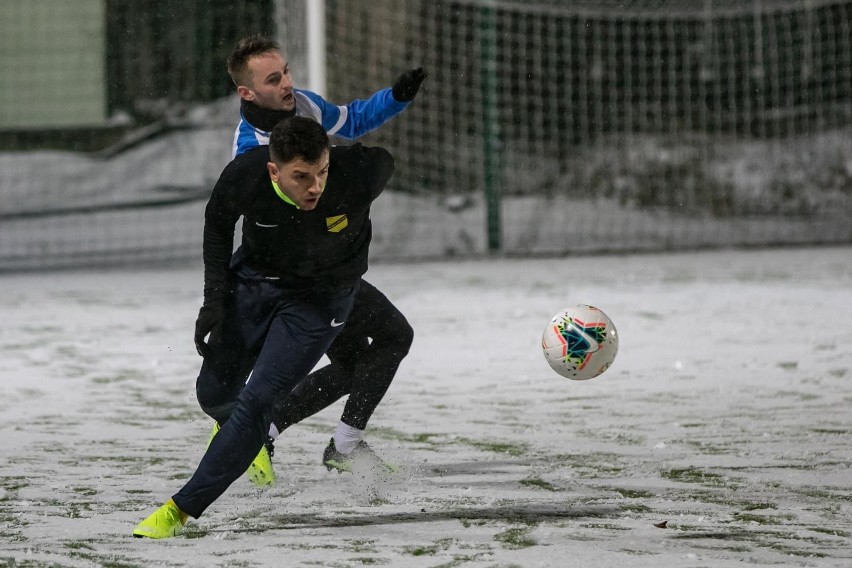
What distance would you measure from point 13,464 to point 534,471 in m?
2.06

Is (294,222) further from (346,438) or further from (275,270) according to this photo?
(346,438)

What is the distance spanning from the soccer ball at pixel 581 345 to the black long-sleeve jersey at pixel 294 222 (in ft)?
4.43

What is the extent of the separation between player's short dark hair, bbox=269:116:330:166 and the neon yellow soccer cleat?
44.0 inches

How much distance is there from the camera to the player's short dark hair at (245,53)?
477 cm

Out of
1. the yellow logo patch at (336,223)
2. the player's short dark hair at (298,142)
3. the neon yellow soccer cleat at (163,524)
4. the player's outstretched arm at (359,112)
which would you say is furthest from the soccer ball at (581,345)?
the neon yellow soccer cleat at (163,524)

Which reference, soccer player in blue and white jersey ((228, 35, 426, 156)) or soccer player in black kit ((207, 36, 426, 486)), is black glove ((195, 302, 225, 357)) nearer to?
soccer player in black kit ((207, 36, 426, 486))

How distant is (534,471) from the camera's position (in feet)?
16.7

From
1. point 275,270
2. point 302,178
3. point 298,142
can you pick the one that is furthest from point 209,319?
point 298,142

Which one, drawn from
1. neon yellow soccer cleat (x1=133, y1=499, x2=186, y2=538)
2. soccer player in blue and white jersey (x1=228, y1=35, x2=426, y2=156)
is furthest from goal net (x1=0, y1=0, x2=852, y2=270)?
neon yellow soccer cleat (x1=133, y1=499, x2=186, y2=538)

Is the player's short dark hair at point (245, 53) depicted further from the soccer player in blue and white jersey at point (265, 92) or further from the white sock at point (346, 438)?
the white sock at point (346, 438)

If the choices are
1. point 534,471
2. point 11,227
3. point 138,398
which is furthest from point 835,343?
point 11,227

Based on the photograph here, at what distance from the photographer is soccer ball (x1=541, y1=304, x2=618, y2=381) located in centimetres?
553

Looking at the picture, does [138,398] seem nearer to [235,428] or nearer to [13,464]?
[13,464]

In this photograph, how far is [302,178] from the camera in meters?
4.09
